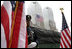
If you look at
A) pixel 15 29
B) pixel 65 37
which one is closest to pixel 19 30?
pixel 15 29

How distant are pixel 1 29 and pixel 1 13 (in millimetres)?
212

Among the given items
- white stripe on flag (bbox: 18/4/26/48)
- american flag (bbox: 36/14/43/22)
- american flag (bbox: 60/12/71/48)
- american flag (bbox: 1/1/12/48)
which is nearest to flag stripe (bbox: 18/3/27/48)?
white stripe on flag (bbox: 18/4/26/48)

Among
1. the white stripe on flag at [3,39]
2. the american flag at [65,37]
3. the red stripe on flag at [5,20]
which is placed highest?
the red stripe on flag at [5,20]

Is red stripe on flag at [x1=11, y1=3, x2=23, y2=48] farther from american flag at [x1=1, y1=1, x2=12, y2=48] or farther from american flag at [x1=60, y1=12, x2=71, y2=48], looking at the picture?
american flag at [x1=60, y1=12, x2=71, y2=48]

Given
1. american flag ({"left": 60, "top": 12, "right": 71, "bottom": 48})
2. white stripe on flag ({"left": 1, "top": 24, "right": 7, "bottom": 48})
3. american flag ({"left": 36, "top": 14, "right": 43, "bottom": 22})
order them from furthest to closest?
1. american flag ({"left": 36, "top": 14, "right": 43, "bottom": 22})
2. american flag ({"left": 60, "top": 12, "right": 71, "bottom": 48})
3. white stripe on flag ({"left": 1, "top": 24, "right": 7, "bottom": 48})

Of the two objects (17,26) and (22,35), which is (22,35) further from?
(17,26)

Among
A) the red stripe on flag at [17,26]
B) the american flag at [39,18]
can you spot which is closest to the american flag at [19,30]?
the red stripe on flag at [17,26]

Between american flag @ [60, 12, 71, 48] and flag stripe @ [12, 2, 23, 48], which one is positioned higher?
flag stripe @ [12, 2, 23, 48]

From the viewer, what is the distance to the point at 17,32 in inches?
64.8

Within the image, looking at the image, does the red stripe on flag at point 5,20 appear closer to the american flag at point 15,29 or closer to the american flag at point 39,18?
the american flag at point 15,29

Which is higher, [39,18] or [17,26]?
[39,18]

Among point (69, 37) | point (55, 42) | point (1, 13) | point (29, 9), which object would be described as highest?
point (29, 9)

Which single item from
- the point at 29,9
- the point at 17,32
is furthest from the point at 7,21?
the point at 29,9

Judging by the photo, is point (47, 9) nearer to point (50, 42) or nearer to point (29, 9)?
point (29, 9)
